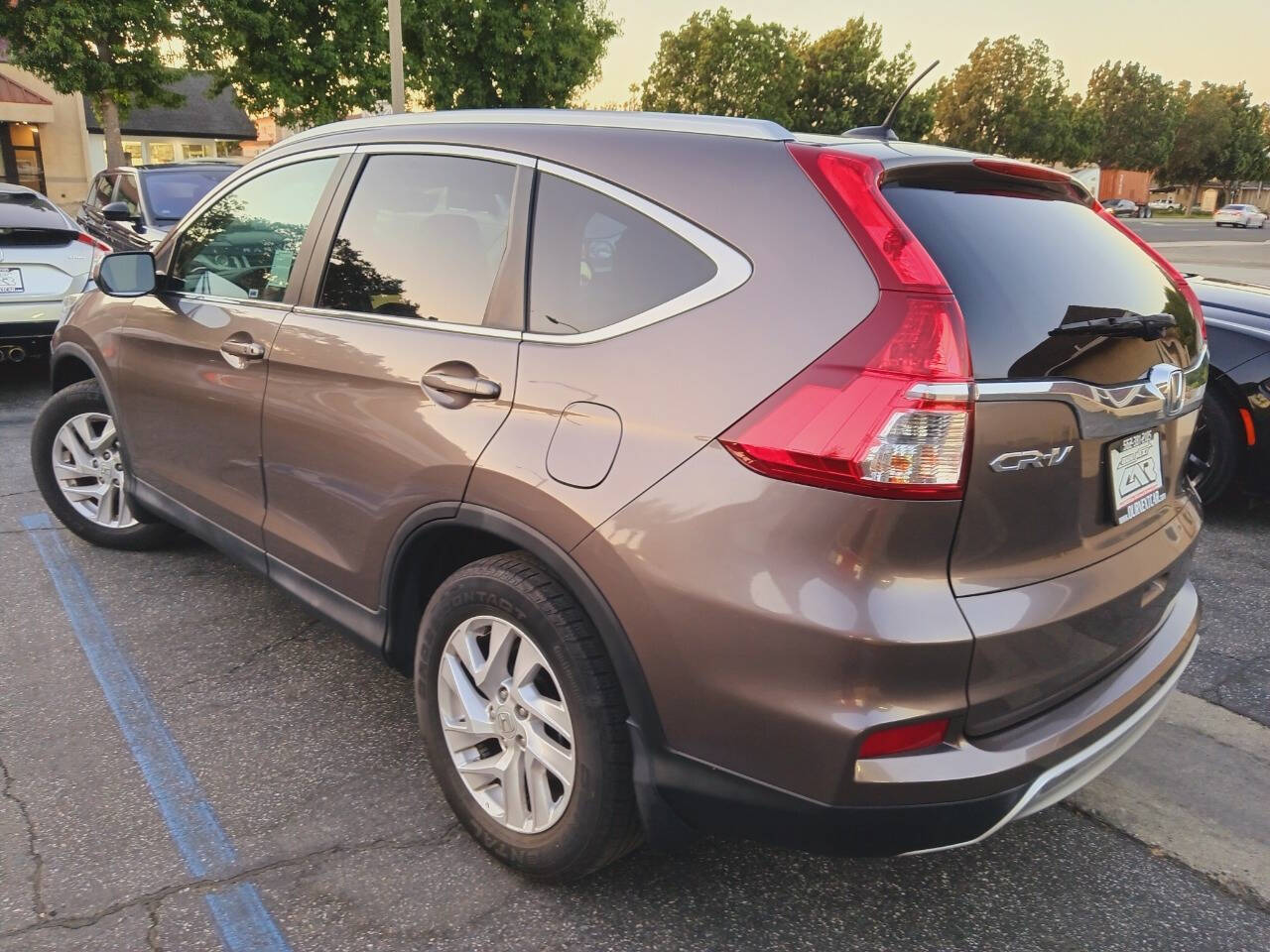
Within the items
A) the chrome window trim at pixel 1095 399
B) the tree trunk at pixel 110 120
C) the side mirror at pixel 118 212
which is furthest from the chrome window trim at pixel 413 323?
the tree trunk at pixel 110 120

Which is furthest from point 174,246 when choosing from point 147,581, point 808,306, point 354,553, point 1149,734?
point 1149,734

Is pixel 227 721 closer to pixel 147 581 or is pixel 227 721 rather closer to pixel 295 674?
pixel 295 674

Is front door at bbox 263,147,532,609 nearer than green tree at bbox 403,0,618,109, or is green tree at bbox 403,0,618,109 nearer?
front door at bbox 263,147,532,609

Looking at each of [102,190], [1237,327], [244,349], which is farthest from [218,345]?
[102,190]

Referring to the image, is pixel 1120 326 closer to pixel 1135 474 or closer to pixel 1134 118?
pixel 1135 474

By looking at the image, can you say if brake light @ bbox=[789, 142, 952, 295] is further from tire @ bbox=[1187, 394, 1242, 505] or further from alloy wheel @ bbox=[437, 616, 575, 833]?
tire @ bbox=[1187, 394, 1242, 505]

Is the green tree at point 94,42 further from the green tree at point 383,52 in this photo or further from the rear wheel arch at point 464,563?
the rear wheel arch at point 464,563

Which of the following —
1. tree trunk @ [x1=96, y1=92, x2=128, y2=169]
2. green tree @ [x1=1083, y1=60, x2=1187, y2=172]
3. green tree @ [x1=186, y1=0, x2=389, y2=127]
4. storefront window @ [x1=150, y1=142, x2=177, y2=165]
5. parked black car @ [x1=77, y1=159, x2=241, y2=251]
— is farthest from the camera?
green tree @ [x1=1083, y1=60, x2=1187, y2=172]

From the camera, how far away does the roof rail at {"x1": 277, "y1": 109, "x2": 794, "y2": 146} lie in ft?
6.61

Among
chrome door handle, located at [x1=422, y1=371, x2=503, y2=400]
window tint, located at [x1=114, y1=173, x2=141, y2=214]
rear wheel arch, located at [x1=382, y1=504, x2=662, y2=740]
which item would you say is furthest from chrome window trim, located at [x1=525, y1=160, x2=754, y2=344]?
window tint, located at [x1=114, y1=173, x2=141, y2=214]

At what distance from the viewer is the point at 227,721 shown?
300cm

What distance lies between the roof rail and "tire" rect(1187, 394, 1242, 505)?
3541 millimetres

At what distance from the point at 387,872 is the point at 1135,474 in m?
1.93

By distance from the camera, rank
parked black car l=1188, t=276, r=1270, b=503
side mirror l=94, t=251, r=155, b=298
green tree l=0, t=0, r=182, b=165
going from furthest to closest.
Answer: green tree l=0, t=0, r=182, b=165 < parked black car l=1188, t=276, r=1270, b=503 < side mirror l=94, t=251, r=155, b=298
